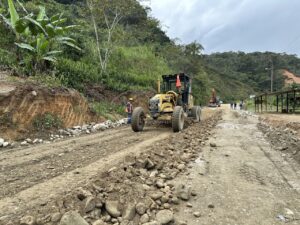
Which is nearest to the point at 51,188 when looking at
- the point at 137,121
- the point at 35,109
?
the point at 35,109

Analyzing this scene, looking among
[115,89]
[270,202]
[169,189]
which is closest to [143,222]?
[169,189]

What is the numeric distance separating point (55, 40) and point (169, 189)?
11.4m

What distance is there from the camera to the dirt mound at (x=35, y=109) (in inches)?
382

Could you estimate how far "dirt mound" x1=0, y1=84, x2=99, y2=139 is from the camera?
382 inches

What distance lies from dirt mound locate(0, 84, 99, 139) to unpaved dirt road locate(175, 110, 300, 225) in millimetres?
6264

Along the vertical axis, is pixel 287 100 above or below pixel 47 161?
above

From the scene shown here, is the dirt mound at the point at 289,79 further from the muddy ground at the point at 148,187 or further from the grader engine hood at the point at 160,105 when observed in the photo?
the muddy ground at the point at 148,187

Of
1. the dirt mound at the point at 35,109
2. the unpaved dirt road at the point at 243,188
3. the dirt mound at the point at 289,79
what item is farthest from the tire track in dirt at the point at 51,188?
the dirt mound at the point at 289,79

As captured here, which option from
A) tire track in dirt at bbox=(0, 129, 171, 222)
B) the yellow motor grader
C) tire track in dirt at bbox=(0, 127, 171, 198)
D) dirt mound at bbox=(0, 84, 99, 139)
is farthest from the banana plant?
tire track in dirt at bbox=(0, 129, 171, 222)

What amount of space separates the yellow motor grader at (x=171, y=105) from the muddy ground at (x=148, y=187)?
3872mm

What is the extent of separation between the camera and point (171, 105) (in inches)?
487

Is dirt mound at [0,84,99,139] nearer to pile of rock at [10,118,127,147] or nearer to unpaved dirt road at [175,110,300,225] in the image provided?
pile of rock at [10,118,127,147]

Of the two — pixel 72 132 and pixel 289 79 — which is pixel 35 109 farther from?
pixel 289 79

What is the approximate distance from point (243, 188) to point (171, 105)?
7.55 metres
